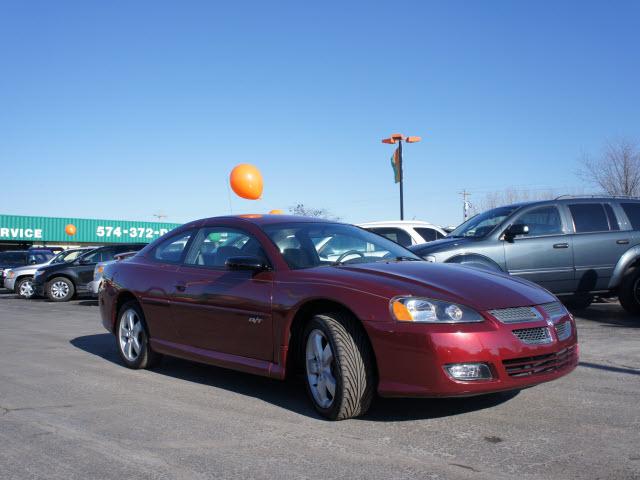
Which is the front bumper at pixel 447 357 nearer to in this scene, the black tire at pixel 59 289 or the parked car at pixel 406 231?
the parked car at pixel 406 231

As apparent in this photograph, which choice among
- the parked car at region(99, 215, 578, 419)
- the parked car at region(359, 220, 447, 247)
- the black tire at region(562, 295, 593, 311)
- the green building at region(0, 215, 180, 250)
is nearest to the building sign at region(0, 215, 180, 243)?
the green building at region(0, 215, 180, 250)

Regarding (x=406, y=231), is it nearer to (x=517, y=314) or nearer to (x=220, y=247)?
(x=220, y=247)

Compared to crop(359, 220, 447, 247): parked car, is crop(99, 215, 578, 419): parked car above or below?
below

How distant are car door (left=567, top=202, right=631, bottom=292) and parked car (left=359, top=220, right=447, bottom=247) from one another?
332cm

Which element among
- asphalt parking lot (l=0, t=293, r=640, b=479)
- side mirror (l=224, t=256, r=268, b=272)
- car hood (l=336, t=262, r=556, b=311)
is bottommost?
asphalt parking lot (l=0, t=293, r=640, b=479)

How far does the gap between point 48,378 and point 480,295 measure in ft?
13.2

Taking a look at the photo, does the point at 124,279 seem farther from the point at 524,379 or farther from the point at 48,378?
the point at 524,379

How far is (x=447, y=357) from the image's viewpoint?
3.94 m

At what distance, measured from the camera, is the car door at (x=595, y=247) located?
30.6 ft

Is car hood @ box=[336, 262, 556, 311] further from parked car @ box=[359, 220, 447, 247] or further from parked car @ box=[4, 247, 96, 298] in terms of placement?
parked car @ box=[4, 247, 96, 298]

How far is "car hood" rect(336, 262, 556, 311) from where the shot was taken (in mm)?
4219

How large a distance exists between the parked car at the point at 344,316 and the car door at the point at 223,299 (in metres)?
0.01

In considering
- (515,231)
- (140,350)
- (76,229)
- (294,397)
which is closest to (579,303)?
(515,231)

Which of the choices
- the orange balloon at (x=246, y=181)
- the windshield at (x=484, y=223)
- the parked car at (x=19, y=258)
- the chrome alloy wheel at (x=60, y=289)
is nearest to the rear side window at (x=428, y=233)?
the windshield at (x=484, y=223)
